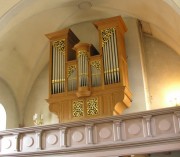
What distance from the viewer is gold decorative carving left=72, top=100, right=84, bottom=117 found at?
10.6 metres

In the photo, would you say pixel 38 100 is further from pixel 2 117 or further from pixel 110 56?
pixel 110 56

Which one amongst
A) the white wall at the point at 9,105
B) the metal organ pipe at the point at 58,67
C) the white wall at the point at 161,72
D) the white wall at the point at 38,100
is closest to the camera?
the metal organ pipe at the point at 58,67

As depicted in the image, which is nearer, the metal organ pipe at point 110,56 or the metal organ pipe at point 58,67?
the metal organ pipe at point 110,56

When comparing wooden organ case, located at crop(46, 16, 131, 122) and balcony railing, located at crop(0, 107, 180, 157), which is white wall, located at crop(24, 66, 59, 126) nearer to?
wooden organ case, located at crop(46, 16, 131, 122)

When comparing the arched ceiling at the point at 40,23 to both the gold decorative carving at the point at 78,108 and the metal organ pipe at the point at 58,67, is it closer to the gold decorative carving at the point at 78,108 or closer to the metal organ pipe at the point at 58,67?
the metal organ pipe at the point at 58,67

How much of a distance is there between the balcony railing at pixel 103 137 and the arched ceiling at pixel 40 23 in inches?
122

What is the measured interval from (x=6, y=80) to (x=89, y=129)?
4.75 metres

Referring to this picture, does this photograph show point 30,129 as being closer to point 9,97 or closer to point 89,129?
point 89,129

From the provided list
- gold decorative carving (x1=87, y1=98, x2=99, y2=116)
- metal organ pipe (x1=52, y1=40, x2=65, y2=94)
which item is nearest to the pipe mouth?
metal organ pipe (x1=52, y1=40, x2=65, y2=94)

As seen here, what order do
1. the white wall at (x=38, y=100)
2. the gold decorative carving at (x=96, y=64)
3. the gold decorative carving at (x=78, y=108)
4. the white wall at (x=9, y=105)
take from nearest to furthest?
the gold decorative carving at (x=78, y=108) < the gold decorative carving at (x=96, y=64) < the white wall at (x=9, y=105) < the white wall at (x=38, y=100)

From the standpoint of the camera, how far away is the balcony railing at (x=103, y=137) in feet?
28.6

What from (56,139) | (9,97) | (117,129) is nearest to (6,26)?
(9,97)

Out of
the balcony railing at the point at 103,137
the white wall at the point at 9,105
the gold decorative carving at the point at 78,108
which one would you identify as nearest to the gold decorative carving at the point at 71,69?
the gold decorative carving at the point at 78,108

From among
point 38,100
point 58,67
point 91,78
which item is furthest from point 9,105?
point 91,78
